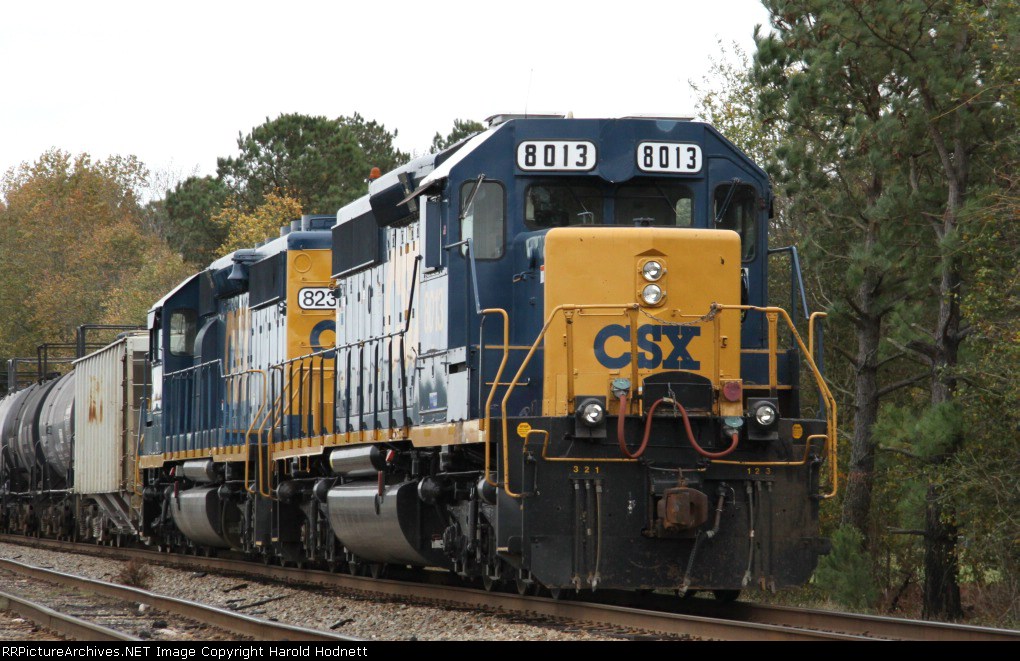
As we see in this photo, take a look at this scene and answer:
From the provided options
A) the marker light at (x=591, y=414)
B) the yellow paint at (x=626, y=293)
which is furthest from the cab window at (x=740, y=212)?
the marker light at (x=591, y=414)

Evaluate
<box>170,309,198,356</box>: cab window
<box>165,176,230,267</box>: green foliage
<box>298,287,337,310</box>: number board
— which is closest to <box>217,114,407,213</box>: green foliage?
<box>165,176,230,267</box>: green foliage

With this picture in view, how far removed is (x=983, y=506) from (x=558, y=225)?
7.65 m

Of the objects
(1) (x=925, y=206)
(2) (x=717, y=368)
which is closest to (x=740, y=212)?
(2) (x=717, y=368)

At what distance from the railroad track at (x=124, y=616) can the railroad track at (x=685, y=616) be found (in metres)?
2.06

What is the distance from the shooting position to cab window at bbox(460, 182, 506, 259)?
10930mm

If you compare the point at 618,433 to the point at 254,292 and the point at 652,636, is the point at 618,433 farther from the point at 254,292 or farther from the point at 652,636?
the point at 254,292

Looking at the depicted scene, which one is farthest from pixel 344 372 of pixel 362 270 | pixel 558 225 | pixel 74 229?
pixel 74 229

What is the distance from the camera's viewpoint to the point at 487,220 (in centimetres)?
1095

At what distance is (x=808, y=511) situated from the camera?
1005cm

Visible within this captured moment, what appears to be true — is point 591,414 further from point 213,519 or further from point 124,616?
point 213,519

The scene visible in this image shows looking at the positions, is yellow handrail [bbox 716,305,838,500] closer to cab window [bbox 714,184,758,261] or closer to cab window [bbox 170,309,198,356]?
cab window [bbox 714,184,758,261]

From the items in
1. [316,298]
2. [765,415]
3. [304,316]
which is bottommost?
[765,415]

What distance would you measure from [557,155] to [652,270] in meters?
1.35

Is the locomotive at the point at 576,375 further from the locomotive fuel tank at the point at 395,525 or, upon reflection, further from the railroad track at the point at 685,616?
the railroad track at the point at 685,616
